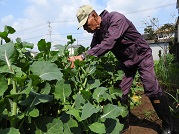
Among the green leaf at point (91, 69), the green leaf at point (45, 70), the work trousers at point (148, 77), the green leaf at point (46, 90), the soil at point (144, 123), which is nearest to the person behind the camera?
the green leaf at point (45, 70)

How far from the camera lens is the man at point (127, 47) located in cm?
310

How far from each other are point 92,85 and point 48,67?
32.9 inches

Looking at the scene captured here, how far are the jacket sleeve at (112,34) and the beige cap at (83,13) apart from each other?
0.29m

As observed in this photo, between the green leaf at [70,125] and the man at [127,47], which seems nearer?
the green leaf at [70,125]

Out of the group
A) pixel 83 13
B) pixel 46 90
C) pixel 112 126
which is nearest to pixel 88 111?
pixel 46 90

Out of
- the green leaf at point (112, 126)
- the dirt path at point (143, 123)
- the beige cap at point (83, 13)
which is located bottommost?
the dirt path at point (143, 123)

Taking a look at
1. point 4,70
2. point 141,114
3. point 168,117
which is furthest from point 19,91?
point 141,114

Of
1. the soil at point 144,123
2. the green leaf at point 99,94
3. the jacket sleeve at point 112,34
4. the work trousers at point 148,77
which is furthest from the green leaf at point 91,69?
the soil at point 144,123

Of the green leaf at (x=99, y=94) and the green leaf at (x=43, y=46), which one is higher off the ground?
the green leaf at (x=43, y=46)

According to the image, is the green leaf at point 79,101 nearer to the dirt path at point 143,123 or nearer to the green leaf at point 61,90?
the green leaf at point 61,90

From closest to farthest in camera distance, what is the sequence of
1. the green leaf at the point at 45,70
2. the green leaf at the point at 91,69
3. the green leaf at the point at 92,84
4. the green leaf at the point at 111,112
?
the green leaf at the point at 45,70 < the green leaf at the point at 111,112 < the green leaf at the point at 92,84 < the green leaf at the point at 91,69

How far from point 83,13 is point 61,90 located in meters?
1.44

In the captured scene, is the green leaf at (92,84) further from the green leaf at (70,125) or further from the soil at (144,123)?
the soil at (144,123)

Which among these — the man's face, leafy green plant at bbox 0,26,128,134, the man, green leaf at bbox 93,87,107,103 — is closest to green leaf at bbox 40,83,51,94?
leafy green plant at bbox 0,26,128,134
